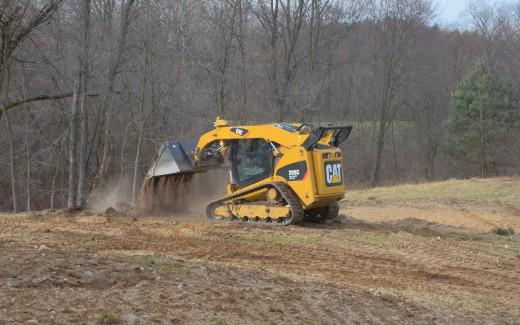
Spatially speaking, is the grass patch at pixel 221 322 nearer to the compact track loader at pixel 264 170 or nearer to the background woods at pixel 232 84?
the compact track loader at pixel 264 170

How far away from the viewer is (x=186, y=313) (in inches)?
223

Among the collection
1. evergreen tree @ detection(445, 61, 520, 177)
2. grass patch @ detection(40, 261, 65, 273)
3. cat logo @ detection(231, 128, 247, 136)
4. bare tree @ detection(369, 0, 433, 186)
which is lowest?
grass patch @ detection(40, 261, 65, 273)

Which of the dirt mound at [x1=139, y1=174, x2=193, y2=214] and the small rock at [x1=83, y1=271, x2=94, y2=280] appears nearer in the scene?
the small rock at [x1=83, y1=271, x2=94, y2=280]

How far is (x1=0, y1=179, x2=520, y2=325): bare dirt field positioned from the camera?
578 cm

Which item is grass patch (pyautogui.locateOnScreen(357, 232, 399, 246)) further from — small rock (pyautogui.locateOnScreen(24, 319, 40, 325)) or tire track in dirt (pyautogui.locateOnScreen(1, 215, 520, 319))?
small rock (pyautogui.locateOnScreen(24, 319, 40, 325))

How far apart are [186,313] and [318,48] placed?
1349 inches

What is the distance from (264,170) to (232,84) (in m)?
18.8

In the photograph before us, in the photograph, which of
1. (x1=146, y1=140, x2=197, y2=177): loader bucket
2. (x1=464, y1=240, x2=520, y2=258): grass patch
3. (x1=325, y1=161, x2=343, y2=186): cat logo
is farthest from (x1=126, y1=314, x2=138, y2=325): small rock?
(x1=146, y1=140, x2=197, y2=177): loader bucket

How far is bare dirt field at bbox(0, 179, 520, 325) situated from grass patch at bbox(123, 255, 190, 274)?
6 cm

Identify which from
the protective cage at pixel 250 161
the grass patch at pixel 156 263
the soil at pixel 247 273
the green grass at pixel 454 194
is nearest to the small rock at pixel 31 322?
the soil at pixel 247 273

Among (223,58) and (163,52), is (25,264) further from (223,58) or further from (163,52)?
(223,58)

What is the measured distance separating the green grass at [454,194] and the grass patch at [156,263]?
48.0ft

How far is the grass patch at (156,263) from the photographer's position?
285 inches

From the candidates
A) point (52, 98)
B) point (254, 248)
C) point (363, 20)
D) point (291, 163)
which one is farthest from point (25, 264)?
point (363, 20)
